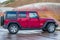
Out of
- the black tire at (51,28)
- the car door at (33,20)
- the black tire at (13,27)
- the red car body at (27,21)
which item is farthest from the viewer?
the black tire at (51,28)

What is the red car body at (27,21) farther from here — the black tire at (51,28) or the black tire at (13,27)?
the black tire at (51,28)

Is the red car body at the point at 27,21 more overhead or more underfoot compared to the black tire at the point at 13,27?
more overhead

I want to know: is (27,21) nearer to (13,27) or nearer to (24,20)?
(24,20)

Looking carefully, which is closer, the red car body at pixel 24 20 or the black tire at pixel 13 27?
the red car body at pixel 24 20

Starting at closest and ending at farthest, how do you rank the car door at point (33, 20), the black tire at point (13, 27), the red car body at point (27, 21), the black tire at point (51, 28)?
the red car body at point (27, 21)
the black tire at point (13, 27)
the car door at point (33, 20)
the black tire at point (51, 28)

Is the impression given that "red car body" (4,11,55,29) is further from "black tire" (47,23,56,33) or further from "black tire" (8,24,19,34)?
"black tire" (47,23,56,33)

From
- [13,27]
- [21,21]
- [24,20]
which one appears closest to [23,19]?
[24,20]

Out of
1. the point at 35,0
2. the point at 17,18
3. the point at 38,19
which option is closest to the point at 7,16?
the point at 17,18

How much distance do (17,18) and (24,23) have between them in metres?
0.68

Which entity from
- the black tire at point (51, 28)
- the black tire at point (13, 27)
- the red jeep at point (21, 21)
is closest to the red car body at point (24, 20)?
the red jeep at point (21, 21)

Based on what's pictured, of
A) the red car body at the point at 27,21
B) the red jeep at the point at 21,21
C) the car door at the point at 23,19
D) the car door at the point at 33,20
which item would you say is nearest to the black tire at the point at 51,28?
the red jeep at the point at 21,21

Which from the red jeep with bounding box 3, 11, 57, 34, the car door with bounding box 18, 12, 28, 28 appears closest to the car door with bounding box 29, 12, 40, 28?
the red jeep with bounding box 3, 11, 57, 34

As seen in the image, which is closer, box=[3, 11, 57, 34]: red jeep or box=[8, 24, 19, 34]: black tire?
box=[3, 11, 57, 34]: red jeep

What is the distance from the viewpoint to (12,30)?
22422mm
